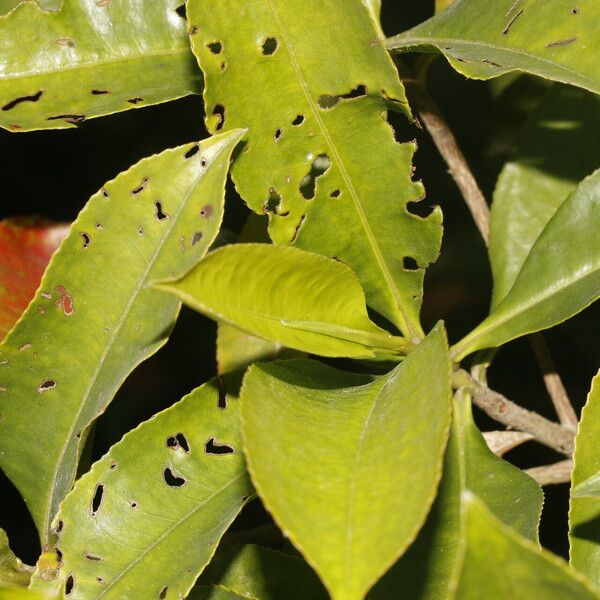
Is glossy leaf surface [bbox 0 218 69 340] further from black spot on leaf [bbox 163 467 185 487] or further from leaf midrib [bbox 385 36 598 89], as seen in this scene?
leaf midrib [bbox 385 36 598 89]

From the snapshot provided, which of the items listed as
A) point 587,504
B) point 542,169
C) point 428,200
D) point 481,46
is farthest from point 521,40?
point 428,200

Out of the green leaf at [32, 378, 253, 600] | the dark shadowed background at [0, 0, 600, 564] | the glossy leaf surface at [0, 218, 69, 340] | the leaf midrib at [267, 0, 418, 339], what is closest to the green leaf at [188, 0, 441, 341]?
the leaf midrib at [267, 0, 418, 339]

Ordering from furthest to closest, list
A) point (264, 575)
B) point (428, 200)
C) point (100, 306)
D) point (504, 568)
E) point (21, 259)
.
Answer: point (428, 200), point (21, 259), point (264, 575), point (100, 306), point (504, 568)

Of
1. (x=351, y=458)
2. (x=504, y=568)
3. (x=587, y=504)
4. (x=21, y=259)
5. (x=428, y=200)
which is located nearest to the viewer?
(x=504, y=568)

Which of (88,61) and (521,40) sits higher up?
(88,61)

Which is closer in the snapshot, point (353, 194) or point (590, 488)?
point (590, 488)

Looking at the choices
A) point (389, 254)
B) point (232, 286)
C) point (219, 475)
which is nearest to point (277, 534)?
point (219, 475)

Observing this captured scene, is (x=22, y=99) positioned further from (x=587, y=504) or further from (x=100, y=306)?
(x=587, y=504)
